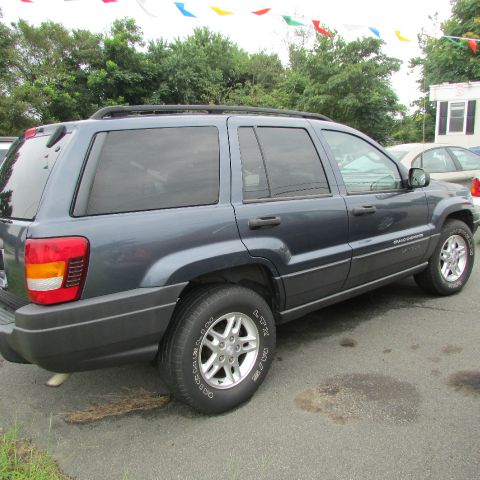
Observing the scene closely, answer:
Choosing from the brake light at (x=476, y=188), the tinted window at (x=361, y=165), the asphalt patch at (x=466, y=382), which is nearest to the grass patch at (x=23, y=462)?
the asphalt patch at (x=466, y=382)

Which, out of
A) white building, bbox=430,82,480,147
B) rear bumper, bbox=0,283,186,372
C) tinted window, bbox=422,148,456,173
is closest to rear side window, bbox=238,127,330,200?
rear bumper, bbox=0,283,186,372

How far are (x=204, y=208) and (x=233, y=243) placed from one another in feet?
0.87

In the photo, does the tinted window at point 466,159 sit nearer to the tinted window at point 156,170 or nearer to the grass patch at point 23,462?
the tinted window at point 156,170

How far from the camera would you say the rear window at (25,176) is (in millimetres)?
2248

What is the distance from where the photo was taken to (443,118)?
19578 millimetres

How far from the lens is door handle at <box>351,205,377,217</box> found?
3.26m

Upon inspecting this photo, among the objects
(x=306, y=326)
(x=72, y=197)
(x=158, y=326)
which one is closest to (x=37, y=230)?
(x=72, y=197)

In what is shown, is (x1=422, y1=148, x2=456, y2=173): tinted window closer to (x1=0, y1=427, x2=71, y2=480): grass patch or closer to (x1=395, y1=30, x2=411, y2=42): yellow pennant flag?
(x1=395, y1=30, x2=411, y2=42): yellow pennant flag

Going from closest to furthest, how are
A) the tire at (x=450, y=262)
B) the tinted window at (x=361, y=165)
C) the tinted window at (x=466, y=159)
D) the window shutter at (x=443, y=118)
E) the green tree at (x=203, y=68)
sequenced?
1. the tinted window at (x=361, y=165)
2. the tire at (x=450, y=262)
3. the tinted window at (x=466, y=159)
4. the window shutter at (x=443, y=118)
5. the green tree at (x=203, y=68)

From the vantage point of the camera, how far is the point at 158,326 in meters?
2.31

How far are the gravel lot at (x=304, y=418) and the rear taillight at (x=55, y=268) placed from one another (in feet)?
2.95

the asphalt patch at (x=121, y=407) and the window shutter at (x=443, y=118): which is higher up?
the window shutter at (x=443, y=118)

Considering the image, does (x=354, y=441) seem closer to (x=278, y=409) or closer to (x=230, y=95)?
(x=278, y=409)

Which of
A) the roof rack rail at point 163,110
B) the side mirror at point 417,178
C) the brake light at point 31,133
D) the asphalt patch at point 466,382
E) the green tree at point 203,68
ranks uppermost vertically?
the green tree at point 203,68
